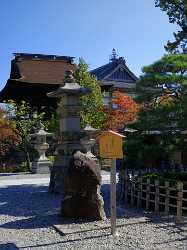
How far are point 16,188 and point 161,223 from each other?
24.3 ft

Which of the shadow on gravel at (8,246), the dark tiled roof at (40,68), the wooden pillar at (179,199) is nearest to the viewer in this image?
the shadow on gravel at (8,246)

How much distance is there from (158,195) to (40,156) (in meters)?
12.3

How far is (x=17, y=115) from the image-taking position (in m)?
22.9

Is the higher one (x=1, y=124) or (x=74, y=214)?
(x=1, y=124)

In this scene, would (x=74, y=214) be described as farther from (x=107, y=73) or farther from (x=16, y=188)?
(x=107, y=73)

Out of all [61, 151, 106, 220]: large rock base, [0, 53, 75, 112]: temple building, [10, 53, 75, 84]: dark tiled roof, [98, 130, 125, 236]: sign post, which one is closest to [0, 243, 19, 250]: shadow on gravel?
[98, 130, 125, 236]: sign post

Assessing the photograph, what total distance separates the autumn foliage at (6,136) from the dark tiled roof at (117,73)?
490 inches

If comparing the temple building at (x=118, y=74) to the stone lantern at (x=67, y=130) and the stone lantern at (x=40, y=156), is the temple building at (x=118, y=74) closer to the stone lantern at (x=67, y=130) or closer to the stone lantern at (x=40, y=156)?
the stone lantern at (x=40, y=156)

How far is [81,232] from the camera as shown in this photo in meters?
6.71

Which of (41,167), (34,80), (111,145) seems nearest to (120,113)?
(41,167)

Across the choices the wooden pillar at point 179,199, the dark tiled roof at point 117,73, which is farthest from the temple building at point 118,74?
the wooden pillar at point 179,199

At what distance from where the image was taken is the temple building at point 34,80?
26703 millimetres

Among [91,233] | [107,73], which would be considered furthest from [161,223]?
[107,73]

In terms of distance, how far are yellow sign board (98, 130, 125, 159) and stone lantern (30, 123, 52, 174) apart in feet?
42.5
